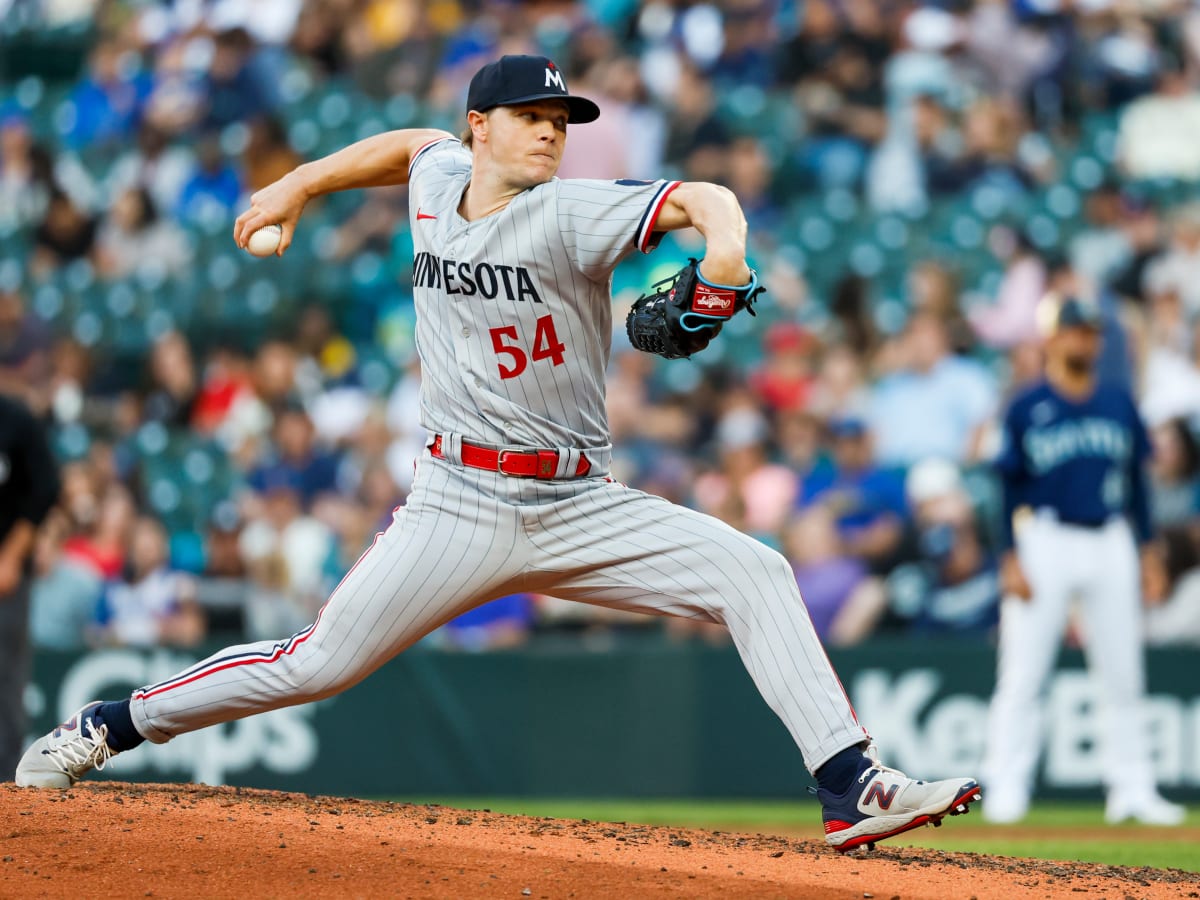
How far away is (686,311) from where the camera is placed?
160 inches

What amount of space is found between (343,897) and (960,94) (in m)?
9.52

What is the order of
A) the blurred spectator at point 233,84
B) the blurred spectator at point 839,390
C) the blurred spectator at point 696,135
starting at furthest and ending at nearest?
1. the blurred spectator at point 233,84
2. the blurred spectator at point 696,135
3. the blurred spectator at point 839,390

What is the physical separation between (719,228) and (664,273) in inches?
289

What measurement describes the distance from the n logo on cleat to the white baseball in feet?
7.14

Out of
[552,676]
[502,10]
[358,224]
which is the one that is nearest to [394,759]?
[552,676]

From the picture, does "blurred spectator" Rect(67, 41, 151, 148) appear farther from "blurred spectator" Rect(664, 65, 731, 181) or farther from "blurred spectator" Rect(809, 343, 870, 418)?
"blurred spectator" Rect(809, 343, 870, 418)

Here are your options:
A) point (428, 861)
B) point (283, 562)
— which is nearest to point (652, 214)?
point (428, 861)

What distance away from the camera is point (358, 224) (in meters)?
12.7

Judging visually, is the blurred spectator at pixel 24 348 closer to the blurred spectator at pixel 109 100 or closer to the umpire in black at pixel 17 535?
the blurred spectator at pixel 109 100

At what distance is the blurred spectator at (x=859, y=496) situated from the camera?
9391mm

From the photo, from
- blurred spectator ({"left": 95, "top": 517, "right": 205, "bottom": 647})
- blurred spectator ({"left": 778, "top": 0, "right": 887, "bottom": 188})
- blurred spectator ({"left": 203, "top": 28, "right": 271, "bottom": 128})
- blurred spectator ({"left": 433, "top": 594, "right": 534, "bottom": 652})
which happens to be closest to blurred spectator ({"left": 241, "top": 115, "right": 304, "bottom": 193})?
blurred spectator ({"left": 203, "top": 28, "right": 271, "bottom": 128})

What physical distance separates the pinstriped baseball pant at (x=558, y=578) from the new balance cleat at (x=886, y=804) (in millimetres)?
117

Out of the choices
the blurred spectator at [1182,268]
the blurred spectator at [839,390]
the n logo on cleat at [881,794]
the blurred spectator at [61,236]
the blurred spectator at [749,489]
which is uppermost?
the blurred spectator at [61,236]

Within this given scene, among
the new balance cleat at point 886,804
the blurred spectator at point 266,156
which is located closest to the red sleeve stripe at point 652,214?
the new balance cleat at point 886,804
